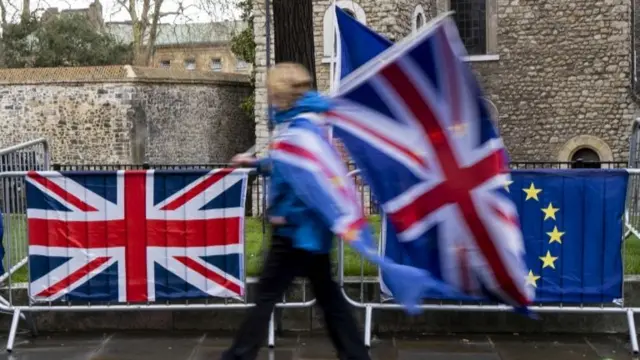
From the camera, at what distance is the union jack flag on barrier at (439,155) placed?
510cm

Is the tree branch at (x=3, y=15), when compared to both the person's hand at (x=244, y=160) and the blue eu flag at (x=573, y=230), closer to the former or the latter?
the blue eu flag at (x=573, y=230)

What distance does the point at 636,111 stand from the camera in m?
25.7

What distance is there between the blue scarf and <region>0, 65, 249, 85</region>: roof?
2408 cm

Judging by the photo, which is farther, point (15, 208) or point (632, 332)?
point (15, 208)

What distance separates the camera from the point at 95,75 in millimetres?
28500

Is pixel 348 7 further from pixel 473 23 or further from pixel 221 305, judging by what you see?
pixel 221 305

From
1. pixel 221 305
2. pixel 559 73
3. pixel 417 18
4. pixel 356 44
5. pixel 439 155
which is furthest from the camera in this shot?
pixel 559 73

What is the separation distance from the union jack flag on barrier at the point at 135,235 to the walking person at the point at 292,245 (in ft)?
5.48

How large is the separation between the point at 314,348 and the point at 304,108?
275 cm

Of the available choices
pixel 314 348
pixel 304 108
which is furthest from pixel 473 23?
pixel 304 108

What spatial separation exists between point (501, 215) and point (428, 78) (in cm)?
90

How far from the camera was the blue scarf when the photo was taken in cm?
486

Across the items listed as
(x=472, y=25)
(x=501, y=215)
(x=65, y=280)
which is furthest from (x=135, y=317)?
(x=472, y=25)

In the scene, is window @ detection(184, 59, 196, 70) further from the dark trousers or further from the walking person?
the dark trousers
